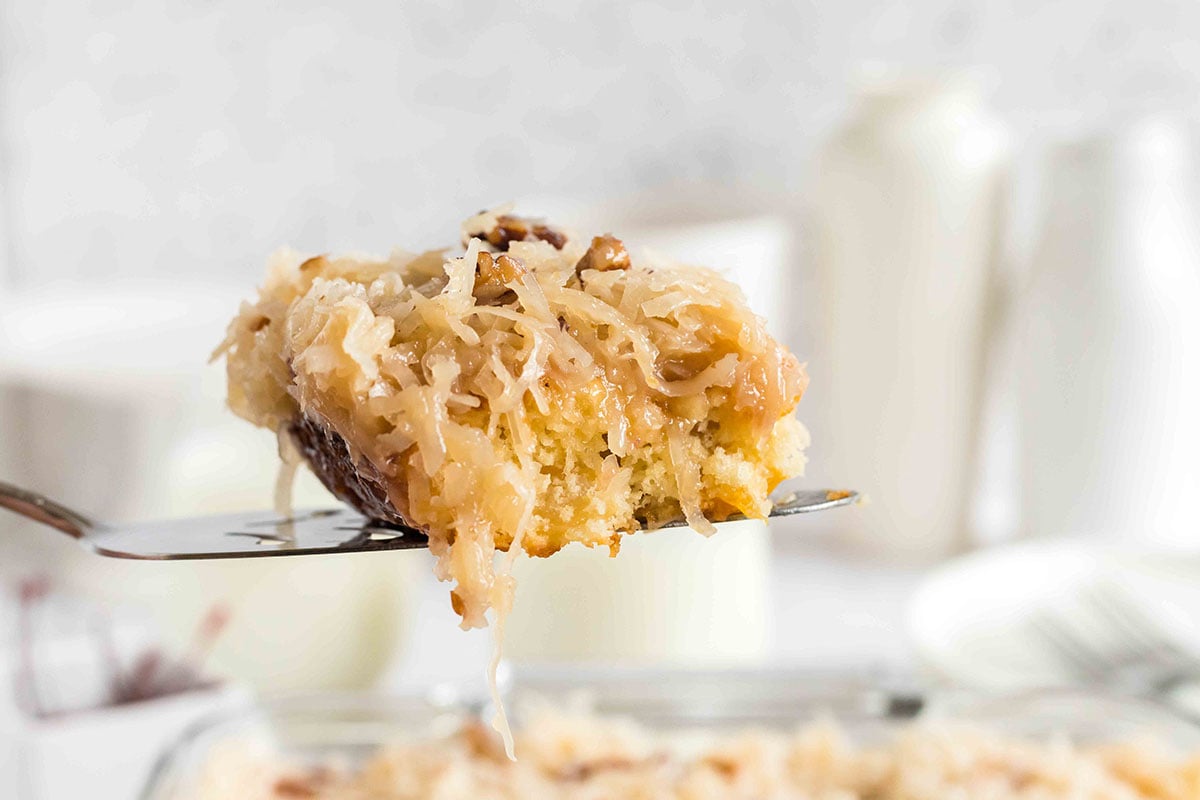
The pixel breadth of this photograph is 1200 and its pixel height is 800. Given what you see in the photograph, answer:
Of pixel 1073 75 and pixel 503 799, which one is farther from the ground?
pixel 1073 75

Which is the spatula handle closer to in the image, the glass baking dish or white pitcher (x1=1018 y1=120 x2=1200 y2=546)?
the glass baking dish

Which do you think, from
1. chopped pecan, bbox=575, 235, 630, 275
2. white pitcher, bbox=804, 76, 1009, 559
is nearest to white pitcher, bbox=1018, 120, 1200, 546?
white pitcher, bbox=804, 76, 1009, 559

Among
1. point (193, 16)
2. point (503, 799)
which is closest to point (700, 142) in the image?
point (193, 16)

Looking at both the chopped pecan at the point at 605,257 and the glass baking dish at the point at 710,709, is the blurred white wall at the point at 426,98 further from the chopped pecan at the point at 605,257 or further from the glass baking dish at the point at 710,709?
the chopped pecan at the point at 605,257

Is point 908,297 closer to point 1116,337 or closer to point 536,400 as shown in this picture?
point 1116,337

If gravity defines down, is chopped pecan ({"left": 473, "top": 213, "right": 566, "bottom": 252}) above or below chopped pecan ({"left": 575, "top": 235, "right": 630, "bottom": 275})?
above

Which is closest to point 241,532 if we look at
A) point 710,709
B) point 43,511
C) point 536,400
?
point 43,511

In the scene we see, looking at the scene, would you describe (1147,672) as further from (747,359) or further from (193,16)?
(193,16)

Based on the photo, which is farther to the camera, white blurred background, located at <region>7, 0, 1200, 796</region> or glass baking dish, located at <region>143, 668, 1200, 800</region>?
white blurred background, located at <region>7, 0, 1200, 796</region>
